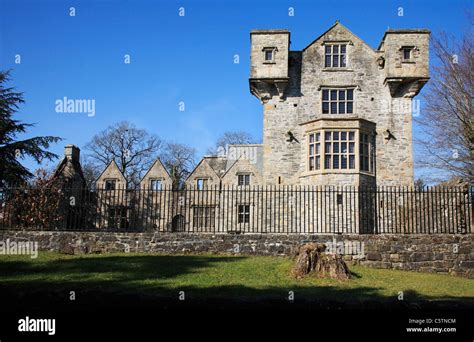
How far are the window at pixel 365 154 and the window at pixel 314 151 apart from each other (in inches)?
97.9

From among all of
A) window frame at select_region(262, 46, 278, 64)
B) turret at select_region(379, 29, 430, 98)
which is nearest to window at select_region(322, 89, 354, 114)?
turret at select_region(379, 29, 430, 98)

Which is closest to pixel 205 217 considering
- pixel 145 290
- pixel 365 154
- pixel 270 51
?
pixel 365 154

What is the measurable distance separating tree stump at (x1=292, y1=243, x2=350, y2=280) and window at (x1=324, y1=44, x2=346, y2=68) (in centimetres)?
1779

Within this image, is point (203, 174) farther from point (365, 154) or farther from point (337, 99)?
point (365, 154)

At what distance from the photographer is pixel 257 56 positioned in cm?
2698

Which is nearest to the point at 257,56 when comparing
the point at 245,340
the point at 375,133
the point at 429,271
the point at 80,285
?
the point at 375,133

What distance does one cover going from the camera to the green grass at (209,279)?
1021cm

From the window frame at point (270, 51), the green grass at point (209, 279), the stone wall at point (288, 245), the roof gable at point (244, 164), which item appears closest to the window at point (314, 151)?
the window frame at point (270, 51)

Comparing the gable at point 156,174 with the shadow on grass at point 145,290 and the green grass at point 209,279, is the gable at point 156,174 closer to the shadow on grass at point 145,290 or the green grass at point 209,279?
the green grass at point 209,279

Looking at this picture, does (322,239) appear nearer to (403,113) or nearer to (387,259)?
(387,259)

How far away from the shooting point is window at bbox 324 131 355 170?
82.8 feet

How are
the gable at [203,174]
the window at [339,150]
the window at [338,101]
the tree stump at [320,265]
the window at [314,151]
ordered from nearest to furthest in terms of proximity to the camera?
1. the tree stump at [320,265]
2. the window at [339,150]
3. the window at [314,151]
4. the window at [338,101]
5. the gable at [203,174]

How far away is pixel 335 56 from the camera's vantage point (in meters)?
27.6

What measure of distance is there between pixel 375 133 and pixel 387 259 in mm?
12482
